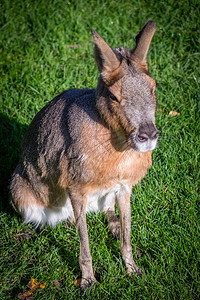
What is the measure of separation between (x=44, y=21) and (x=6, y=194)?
9.28 ft

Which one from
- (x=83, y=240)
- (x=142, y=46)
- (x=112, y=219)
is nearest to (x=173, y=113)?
(x=112, y=219)

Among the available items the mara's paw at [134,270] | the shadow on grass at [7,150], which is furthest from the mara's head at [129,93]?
the shadow on grass at [7,150]

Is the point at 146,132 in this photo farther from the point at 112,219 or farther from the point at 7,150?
the point at 7,150

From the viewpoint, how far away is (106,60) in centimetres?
269

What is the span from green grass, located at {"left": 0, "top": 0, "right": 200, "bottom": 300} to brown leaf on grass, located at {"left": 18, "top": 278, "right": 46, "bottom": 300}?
2.0 inches

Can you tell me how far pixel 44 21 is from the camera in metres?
5.73

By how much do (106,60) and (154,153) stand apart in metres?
1.87

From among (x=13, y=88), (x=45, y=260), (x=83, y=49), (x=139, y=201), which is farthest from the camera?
(x=83, y=49)

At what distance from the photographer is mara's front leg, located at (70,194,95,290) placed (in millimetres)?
3146

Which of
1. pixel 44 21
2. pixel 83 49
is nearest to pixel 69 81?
pixel 83 49

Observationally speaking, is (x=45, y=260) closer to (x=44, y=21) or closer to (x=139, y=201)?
(x=139, y=201)

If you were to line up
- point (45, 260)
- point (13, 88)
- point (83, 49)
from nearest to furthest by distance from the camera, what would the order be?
point (45, 260)
point (13, 88)
point (83, 49)

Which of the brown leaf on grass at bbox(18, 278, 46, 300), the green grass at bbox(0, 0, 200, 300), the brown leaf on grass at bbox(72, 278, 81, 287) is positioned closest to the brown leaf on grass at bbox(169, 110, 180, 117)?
the green grass at bbox(0, 0, 200, 300)

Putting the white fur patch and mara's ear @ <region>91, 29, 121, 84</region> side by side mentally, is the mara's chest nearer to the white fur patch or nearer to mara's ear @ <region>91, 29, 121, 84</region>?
the white fur patch
